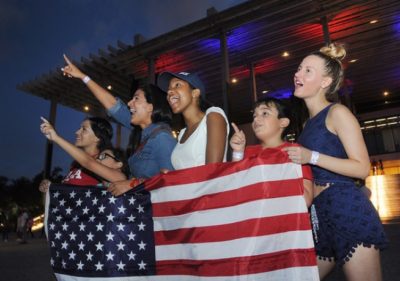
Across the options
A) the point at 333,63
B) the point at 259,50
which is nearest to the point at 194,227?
the point at 333,63

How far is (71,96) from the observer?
23.1 m

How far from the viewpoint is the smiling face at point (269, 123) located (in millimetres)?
2801

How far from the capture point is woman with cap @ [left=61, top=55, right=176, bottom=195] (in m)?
2.87


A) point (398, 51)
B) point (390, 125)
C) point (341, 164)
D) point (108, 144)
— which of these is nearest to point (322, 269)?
point (341, 164)

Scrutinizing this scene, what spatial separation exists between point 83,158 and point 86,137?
1.07m

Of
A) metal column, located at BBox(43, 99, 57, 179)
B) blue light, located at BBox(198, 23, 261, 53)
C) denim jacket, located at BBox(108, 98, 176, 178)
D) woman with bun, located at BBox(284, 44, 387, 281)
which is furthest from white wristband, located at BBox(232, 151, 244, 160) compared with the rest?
metal column, located at BBox(43, 99, 57, 179)

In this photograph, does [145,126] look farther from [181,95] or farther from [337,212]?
[337,212]

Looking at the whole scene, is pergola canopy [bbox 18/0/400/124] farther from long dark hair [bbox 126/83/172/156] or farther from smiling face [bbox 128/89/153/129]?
smiling face [bbox 128/89/153/129]

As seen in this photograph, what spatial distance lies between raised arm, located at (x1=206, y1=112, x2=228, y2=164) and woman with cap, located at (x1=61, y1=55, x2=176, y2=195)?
18.9 inches

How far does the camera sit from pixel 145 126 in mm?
3330

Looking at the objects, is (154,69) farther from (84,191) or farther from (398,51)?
(84,191)

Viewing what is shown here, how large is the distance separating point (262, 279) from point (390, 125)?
2843 centimetres

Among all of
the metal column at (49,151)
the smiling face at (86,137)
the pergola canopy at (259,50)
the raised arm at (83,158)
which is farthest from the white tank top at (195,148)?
the metal column at (49,151)

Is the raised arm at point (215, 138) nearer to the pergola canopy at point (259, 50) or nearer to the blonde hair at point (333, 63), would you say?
the blonde hair at point (333, 63)
